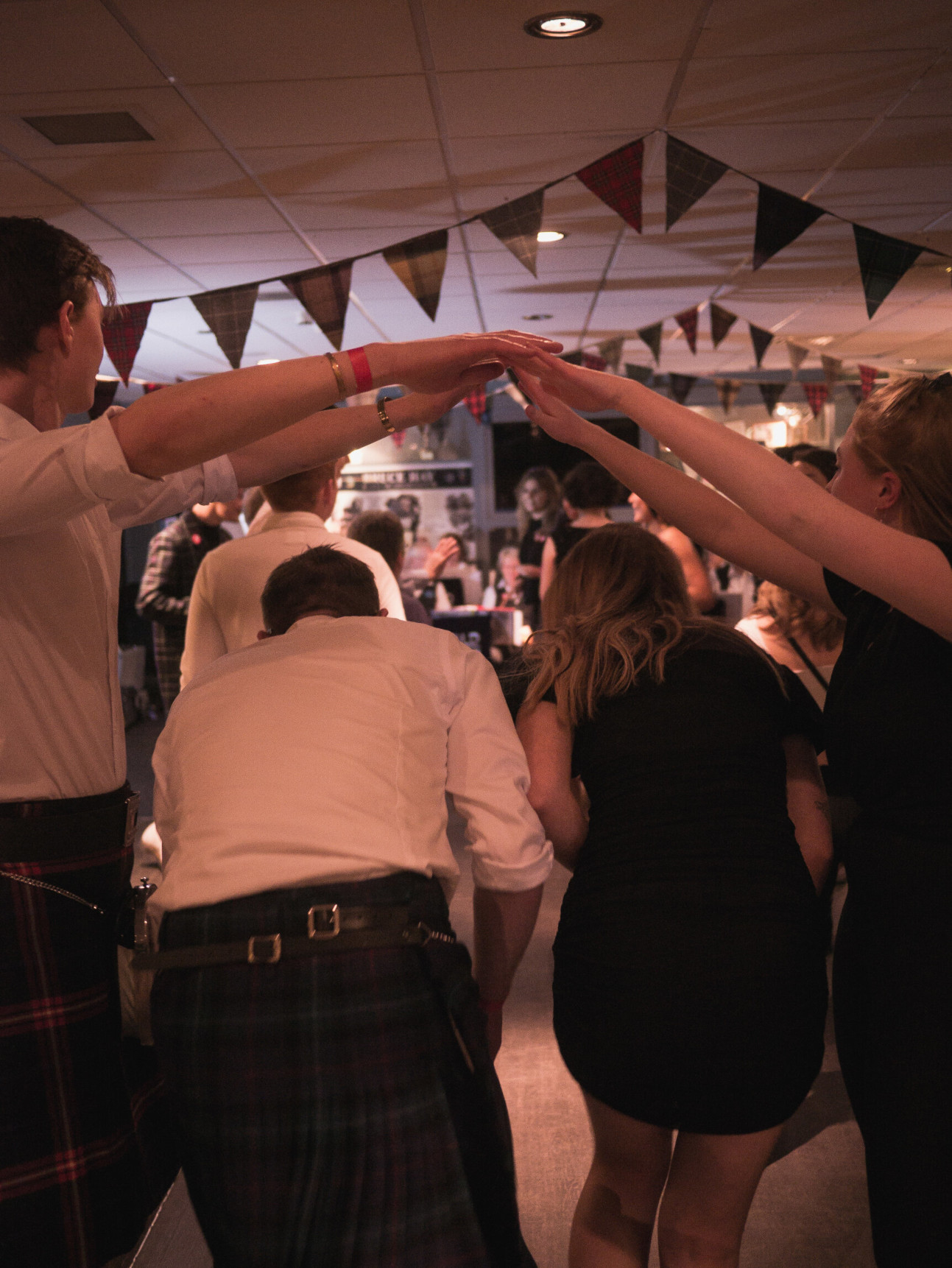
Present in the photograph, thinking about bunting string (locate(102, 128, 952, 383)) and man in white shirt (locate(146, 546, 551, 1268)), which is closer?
man in white shirt (locate(146, 546, 551, 1268))

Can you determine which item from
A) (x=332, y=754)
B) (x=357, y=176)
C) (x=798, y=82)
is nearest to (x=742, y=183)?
(x=798, y=82)

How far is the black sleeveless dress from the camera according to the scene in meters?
1.35

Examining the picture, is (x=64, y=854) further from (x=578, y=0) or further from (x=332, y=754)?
(x=578, y=0)

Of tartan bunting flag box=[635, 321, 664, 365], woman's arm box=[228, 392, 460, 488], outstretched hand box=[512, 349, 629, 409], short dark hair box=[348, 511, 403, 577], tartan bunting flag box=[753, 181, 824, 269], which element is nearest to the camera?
outstretched hand box=[512, 349, 629, 409]

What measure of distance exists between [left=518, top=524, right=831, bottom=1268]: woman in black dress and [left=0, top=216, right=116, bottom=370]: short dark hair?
0.89m

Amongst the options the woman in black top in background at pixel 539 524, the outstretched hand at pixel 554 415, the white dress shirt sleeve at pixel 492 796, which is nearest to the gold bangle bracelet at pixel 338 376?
the white dress shirt sleeve at pixel 492 796

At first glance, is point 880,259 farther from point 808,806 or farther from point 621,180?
point 808,806

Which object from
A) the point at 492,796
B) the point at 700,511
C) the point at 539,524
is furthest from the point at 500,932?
the point at 539,524

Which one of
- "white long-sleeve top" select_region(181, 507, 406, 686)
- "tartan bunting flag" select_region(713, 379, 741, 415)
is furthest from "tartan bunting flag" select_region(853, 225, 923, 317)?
"tartan bunting flag" select_region(713, 379, 741, 415)

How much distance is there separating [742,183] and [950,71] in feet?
4.32

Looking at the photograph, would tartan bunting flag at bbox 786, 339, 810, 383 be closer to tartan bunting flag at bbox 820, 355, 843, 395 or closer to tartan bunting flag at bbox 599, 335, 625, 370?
tartan bunting flag at bbox 820, 355, 843, 395

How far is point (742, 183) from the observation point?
16.4 ft

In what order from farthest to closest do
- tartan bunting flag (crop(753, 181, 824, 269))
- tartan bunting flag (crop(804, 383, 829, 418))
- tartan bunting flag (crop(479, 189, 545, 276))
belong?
tartan bunting flag (crop(804, 383, 829, 418)) → tartan bunting flag (crop(479, 189, 545, 276)) → tartan bunting flag (crop(753, 181, 824, 269))

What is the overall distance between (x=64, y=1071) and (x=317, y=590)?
0.74 meters
